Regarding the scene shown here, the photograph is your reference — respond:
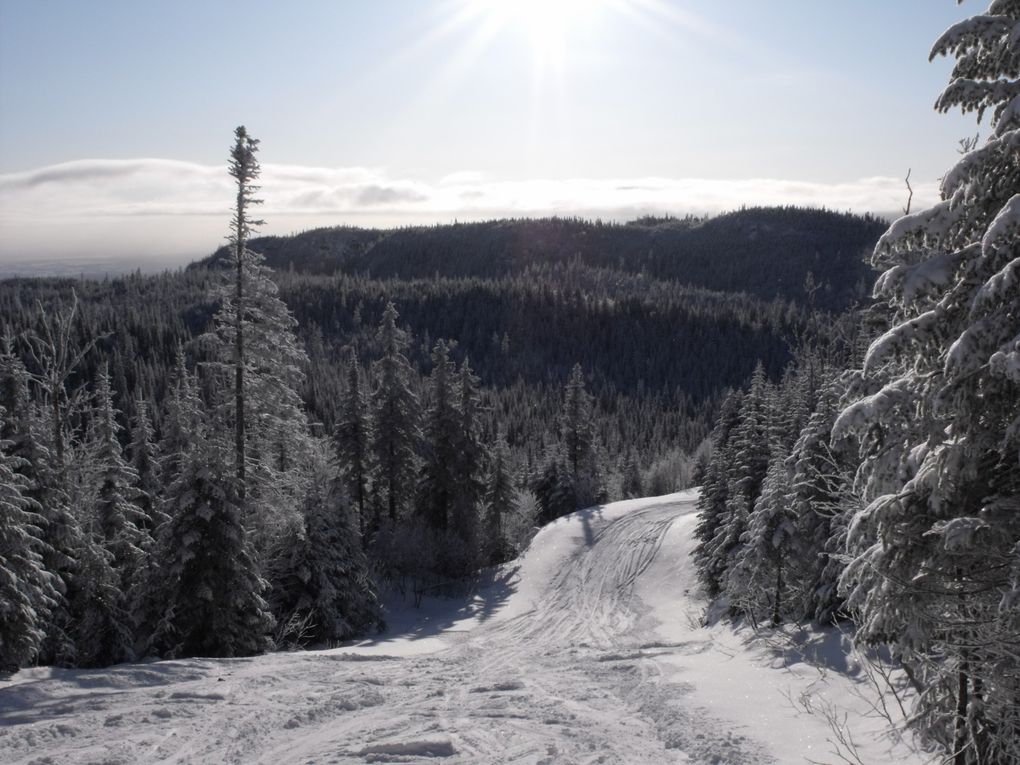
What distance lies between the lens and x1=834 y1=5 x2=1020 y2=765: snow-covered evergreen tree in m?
6.39

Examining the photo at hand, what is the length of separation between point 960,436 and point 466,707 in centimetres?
1033

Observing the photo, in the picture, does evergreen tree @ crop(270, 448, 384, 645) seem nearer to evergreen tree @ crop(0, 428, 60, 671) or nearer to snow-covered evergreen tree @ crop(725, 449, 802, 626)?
evergreen tree @ crop(0, 428, 60, 671)

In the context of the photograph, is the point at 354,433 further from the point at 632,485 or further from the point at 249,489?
the point at 632,485

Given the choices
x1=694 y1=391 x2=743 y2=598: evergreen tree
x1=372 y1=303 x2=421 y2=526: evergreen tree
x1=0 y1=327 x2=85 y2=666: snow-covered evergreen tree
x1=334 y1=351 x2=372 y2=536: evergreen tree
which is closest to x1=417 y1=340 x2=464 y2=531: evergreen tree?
x1=372 y1=303 x2=421 y2=526: evergreen tree

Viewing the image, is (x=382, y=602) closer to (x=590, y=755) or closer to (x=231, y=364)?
(x=231, y=364)

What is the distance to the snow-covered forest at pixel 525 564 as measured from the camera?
6938 mm

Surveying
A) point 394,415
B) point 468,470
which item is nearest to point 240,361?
point 394,415

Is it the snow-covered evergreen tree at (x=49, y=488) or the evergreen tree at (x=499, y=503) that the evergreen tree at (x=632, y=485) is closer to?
the evergreen tree at (x=499, y=503)

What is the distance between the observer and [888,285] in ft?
23.6

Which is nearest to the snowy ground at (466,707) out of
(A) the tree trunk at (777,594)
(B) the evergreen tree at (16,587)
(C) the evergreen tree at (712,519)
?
(B) the evergreen tree at (16,587)

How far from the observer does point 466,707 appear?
13406 millimetres

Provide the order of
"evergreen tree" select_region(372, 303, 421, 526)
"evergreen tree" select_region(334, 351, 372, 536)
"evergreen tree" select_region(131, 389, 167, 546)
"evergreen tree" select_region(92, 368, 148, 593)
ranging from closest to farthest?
1. "evergreen tree" select_region(92, 368, 148, 593)
2. "evergreen tree" select_region(131, 389, 167, 546)
3. "evergreen tree" select_region(372, 303, 421, 526)
4. "evergreen tree" select_region(334, 351, 372, 536)

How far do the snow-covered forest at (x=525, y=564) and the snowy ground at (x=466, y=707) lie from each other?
3.7 inches

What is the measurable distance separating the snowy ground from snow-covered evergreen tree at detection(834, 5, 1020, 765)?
1596 mm
